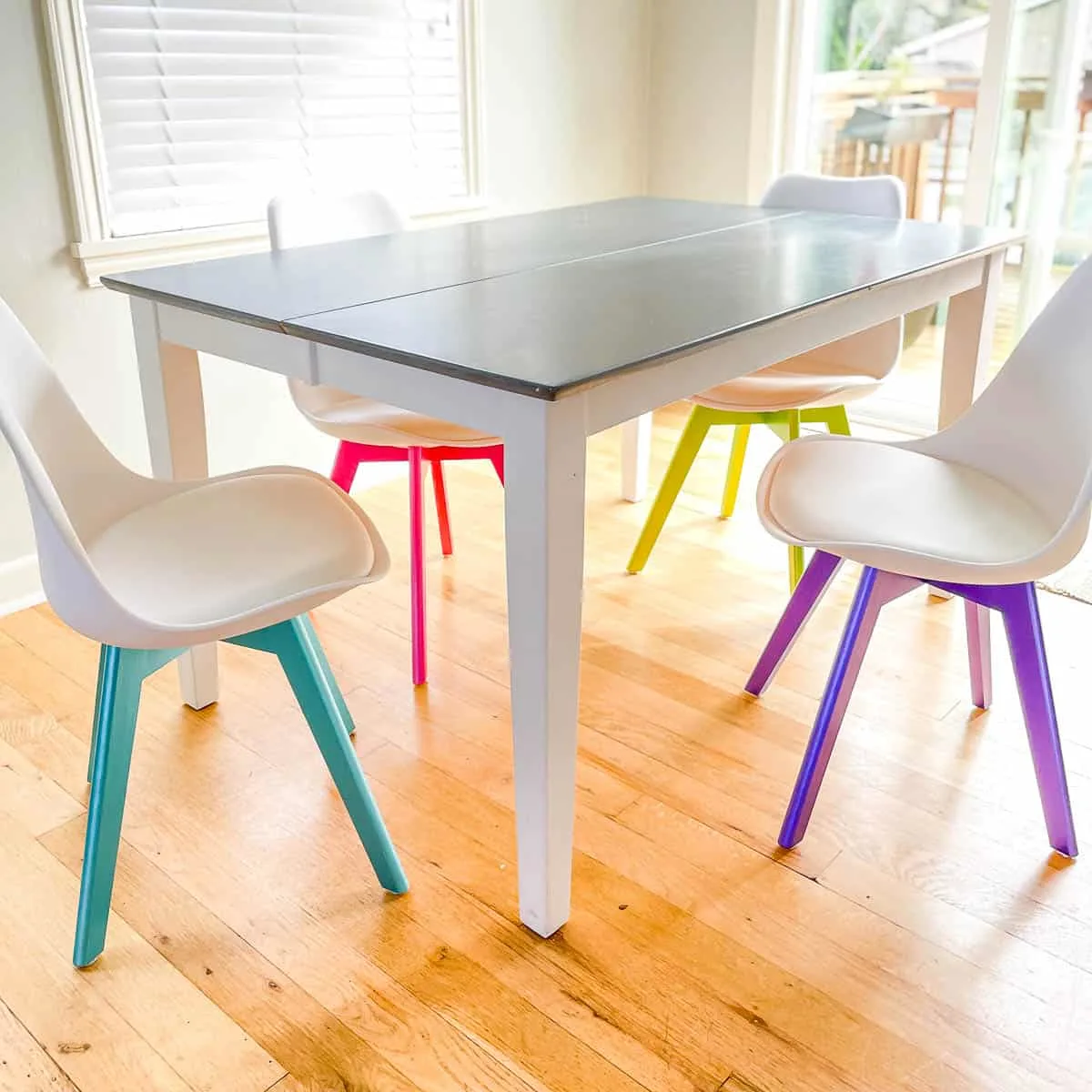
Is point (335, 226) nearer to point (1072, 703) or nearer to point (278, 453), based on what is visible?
point (278, 453)

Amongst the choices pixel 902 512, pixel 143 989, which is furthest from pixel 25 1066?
pixel 902 512

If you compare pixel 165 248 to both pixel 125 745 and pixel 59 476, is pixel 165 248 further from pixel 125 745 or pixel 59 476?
pixel 125 745

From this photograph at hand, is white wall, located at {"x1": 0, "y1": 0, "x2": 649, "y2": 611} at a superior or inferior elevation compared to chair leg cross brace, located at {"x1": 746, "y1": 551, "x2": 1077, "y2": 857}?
superior

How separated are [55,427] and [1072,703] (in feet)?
5.66

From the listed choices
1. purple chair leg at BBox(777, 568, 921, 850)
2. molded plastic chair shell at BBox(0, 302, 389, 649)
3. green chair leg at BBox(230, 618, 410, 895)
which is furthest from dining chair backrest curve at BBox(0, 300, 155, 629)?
purple chair leg at BBox(777, 568, 921, 850)

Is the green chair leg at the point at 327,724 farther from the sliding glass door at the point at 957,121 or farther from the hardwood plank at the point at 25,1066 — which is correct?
the sliding glass door at the point at 957,121

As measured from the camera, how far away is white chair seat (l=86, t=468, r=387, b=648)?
4.25ft

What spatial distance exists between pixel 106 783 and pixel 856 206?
194 cm

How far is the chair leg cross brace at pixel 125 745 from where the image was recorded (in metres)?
1.33

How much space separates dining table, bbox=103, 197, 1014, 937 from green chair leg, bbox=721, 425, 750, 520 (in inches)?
22.3

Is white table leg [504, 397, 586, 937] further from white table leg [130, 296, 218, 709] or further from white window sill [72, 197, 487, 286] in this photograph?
white window sill [72, 197, 487, 286]

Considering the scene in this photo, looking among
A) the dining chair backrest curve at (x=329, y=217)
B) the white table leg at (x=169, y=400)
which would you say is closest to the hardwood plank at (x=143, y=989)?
the white table leg at (x=169, y=400)

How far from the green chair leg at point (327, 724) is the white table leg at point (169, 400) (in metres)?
0.44

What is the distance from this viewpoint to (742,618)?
226cm
